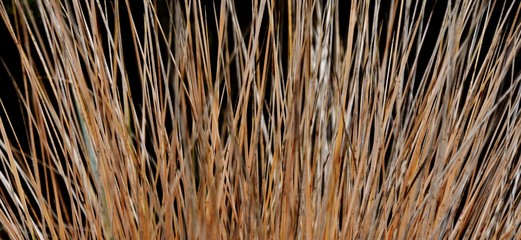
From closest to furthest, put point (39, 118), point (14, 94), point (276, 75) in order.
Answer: point (39, 118), point (276, 75), point (14, 94)

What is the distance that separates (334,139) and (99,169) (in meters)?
0.30

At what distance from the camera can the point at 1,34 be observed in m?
1.87

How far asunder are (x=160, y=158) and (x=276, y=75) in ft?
0.63

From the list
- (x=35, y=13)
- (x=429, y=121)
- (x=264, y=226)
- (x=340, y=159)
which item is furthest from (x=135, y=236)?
(x=35, y=13)

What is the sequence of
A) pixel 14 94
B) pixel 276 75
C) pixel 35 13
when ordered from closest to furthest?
pixel 276 75, pixel 35 13, pixel 14 94

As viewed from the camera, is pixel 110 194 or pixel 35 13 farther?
pixel 35 13

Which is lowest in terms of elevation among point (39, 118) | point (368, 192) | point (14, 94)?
point (14, 94)

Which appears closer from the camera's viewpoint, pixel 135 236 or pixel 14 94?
pixel 135 236

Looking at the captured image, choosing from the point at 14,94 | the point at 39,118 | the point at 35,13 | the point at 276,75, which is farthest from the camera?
the point at 14,94

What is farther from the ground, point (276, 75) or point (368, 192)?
point (276, 75)

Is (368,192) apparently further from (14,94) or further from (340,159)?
(14,94)

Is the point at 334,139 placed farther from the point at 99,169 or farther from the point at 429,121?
the point at 99,169

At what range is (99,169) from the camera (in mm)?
949

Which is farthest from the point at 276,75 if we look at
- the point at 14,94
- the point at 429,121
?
the point at 14,94
